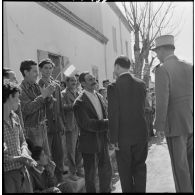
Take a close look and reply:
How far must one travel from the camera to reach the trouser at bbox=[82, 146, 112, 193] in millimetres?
5004

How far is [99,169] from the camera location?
5121 mm

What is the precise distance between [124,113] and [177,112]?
0.67 meters

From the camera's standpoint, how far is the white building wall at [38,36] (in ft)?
24.1

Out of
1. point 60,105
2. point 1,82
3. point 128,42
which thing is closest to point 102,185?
point 60,105

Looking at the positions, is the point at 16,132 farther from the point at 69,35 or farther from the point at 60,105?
the point at 69,35

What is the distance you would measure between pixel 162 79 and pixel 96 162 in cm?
144

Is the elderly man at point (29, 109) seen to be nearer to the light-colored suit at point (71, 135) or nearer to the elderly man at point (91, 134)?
the elderly man at point (91, 134)

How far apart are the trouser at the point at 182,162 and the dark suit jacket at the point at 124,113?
454mm

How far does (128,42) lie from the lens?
25.9 meters

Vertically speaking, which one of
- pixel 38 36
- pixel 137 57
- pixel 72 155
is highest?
pixel 137 57

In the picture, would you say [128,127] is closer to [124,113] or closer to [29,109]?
[124,113]

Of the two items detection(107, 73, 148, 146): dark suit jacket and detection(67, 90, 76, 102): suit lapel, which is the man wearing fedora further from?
detection(67, 90, 76, 102): suit lapel

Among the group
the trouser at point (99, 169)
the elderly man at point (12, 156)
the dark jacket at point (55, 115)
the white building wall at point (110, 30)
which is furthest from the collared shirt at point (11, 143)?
Answer: the white building wall at point (110, 30)

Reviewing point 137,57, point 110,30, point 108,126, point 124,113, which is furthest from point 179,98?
point 110,30
